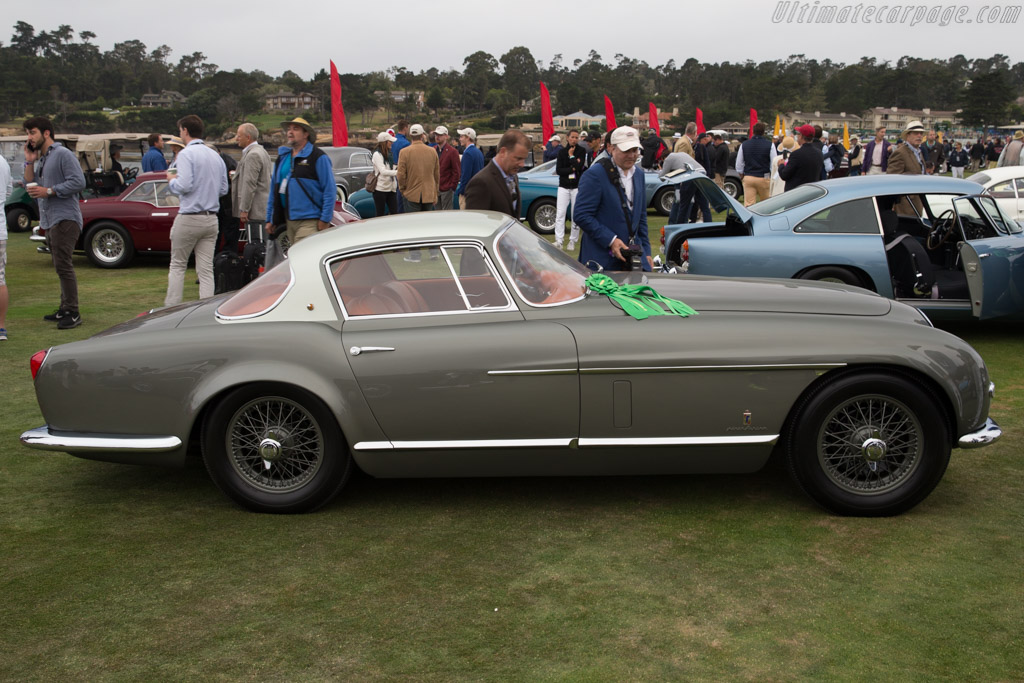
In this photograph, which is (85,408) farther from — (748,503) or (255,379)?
(748,503)

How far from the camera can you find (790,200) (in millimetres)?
8086

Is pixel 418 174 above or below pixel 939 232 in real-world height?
above

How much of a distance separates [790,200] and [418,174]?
5131mm

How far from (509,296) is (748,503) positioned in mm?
1593

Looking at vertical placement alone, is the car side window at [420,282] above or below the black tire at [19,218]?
above

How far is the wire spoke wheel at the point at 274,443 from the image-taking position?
14.3 feet

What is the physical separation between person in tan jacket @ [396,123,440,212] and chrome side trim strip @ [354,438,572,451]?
7.65 m

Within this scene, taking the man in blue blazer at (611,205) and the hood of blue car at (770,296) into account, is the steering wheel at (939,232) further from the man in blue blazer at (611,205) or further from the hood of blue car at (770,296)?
the hood of blue car at (770,296)

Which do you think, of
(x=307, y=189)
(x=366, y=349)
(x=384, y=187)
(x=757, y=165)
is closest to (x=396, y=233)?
(x=366, y=349)

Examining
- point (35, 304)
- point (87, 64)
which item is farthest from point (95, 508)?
point (87, 64)

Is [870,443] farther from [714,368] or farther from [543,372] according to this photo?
[543,372]

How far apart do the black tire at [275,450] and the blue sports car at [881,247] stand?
4.20 meters

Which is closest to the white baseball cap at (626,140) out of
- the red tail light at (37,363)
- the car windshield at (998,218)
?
the car windshield at (998,218)

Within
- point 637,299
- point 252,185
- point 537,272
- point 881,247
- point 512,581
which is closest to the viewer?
point 512,581
